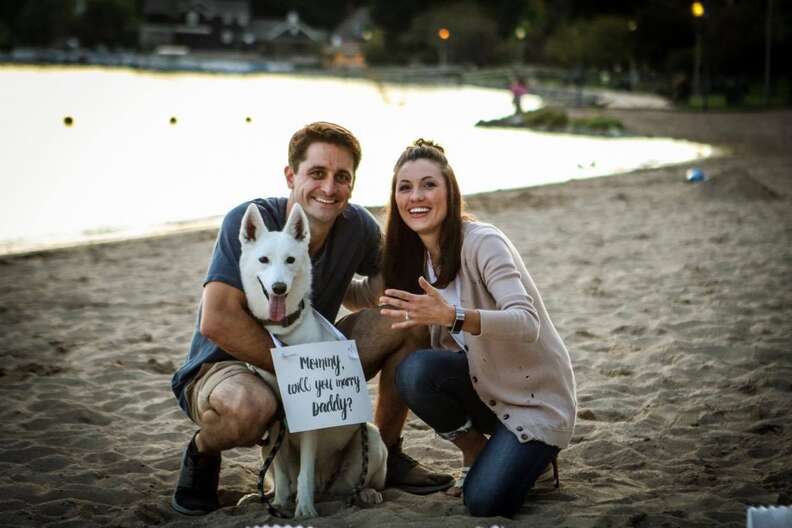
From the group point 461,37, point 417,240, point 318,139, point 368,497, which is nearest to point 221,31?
point 461,37

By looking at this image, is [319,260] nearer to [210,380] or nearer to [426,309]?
[210,380]

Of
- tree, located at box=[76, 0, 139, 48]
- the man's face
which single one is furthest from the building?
the man's face

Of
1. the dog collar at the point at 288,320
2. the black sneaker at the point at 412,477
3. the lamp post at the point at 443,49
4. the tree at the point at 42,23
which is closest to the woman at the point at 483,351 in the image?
the black sneaker at the point at 412,477

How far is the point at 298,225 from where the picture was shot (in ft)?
12.3

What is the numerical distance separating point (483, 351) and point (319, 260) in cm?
98

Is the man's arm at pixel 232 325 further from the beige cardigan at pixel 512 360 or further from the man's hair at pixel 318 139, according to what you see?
the beige cardigan at pixel 512 360

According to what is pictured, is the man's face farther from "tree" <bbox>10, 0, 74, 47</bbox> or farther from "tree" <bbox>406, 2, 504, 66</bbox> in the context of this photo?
"tree" <bbox>10, 0, 74, 47</bbox>

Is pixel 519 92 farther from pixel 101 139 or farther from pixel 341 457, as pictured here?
pixel 341 457

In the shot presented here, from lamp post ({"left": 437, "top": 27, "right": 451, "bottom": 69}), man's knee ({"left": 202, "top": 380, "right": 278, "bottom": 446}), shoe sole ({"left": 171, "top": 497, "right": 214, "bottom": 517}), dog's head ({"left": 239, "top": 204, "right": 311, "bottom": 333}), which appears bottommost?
shoe sole ({"left": 171, "top": 497, "right": 214, "bottom": 517})

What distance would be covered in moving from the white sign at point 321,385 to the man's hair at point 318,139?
0.94 metres

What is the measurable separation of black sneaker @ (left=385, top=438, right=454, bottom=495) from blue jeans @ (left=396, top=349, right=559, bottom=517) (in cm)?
31

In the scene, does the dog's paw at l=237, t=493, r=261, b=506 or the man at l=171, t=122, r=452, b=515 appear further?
the dog's paw at l=237, t=493, r=261, b=506

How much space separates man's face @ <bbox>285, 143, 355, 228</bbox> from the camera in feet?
13.0

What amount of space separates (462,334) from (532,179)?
14647 millimetres
